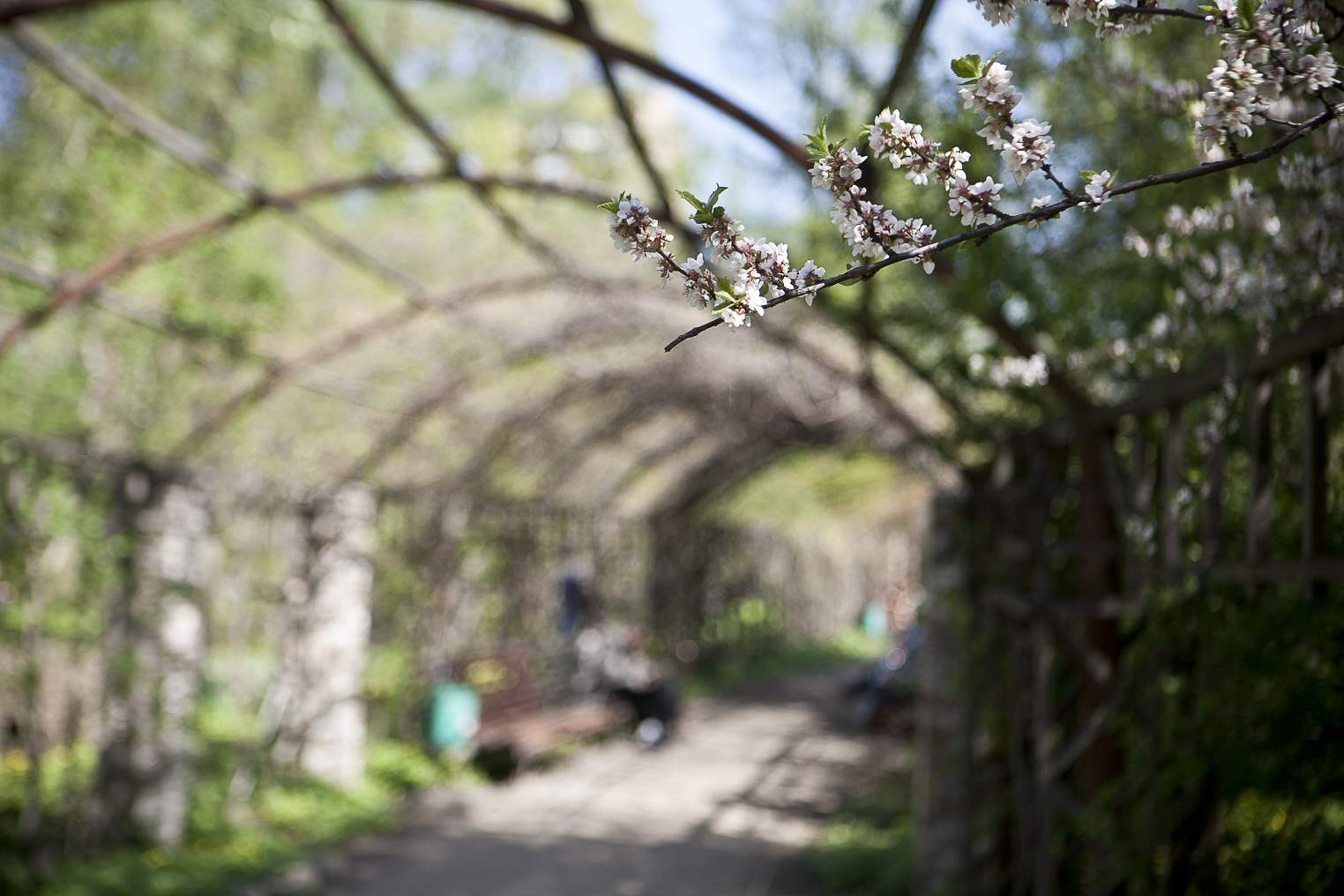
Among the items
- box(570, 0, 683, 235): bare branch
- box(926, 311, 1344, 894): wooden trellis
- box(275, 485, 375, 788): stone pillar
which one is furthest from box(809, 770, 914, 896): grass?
box(570, 0, 683, 235): bare branch

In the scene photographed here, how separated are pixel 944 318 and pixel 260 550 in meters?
5.34

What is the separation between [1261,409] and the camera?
2438mm

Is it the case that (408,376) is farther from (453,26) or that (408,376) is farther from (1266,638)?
(453,26)

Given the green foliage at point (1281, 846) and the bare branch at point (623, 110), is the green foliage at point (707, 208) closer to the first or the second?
the green foliage at point (1281, 846)

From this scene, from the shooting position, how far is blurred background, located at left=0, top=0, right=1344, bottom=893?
2.70m

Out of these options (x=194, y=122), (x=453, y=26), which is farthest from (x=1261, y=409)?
(x=453, y=26)

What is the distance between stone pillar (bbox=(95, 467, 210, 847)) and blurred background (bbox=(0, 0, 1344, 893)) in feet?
0.08

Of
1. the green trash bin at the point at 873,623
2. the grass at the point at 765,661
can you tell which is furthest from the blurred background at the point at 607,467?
the green trash bin at the point at 873,623

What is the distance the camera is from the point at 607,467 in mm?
14914

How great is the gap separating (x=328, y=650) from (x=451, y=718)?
125 cm

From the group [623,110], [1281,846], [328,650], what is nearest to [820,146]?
[1281,846]

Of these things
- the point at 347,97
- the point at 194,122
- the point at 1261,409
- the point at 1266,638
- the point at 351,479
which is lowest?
the point at 1266,638

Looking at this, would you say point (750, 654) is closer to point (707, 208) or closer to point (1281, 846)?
point (1281, 846)

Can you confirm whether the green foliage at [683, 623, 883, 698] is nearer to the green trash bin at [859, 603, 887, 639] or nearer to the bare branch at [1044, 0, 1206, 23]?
the green trash bin at [859, 603, 887, 639]
